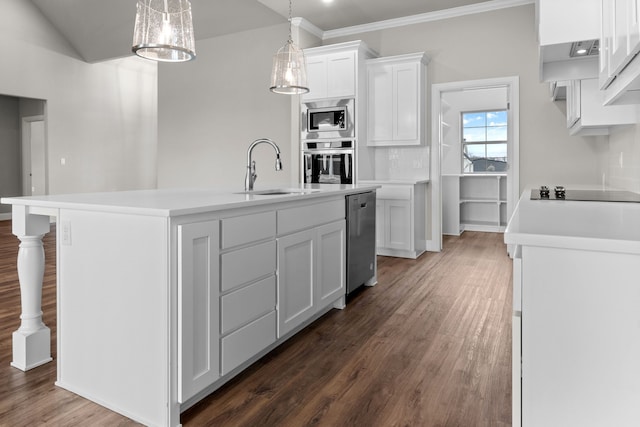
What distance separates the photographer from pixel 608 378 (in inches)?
40.3

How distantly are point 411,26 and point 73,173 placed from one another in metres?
6.86

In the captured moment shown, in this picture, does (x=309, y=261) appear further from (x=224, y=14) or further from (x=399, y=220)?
(x=224, y=14)

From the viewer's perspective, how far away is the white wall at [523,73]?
15.2ft

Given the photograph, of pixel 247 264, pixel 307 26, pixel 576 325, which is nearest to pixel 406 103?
pixel 307 26

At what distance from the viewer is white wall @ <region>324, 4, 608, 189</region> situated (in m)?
4.64

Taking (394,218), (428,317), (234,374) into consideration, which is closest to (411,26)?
(394,218)

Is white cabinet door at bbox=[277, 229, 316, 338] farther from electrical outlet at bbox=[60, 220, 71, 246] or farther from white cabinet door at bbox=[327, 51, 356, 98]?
white cabinet door at bbox=[327, 51, 356, 98]

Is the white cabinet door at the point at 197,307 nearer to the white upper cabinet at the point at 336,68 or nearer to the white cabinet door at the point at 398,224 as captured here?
the white cabinet door at the point at 398,224

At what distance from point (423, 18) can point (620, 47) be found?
4.59 m

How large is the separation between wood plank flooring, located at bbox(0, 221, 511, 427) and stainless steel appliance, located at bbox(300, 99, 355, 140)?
2414 millimetres

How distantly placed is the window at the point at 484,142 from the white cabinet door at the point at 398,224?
9.57ft

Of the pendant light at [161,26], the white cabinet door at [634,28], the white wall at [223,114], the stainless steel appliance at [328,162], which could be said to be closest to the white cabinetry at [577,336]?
the white cabinet door at [634,28]

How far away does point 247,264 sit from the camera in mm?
2002

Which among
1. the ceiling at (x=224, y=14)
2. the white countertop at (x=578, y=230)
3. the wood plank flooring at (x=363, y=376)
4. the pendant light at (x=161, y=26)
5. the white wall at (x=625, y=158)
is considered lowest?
the wood plank flooring at (x=363, y=376)
